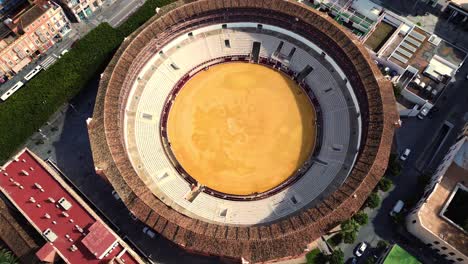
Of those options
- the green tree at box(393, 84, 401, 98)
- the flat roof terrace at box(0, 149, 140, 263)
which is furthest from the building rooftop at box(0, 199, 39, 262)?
the green tree at box(393, 84, 401, 98)

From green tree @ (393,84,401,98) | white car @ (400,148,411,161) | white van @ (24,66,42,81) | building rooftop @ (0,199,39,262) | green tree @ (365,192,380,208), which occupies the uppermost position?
green tree @ (393,84,401,98)

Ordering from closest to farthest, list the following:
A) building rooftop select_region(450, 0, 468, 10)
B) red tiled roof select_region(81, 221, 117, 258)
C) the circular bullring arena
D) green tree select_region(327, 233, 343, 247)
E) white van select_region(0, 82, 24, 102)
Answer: red tiled roof select_region(81, 221, 117, 258) < the circular bullring arena < green tree select_region(327, 233, 343, 247) < white van select_region(0, 82, 24, 102) < building rooftop select_region(450, 0, 468, 10)

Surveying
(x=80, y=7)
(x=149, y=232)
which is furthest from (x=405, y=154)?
(x=80, y=7)

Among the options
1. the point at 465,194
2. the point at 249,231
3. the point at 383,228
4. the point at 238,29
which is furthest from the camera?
the point at 238,29

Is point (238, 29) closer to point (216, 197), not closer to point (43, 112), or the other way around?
point (216, 197)

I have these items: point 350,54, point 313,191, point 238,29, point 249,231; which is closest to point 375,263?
point 313,191

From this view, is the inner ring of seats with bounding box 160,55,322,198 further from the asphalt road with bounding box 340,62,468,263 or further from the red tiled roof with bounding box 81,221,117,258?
the red tiled roof with bounding box 81,221,117,258

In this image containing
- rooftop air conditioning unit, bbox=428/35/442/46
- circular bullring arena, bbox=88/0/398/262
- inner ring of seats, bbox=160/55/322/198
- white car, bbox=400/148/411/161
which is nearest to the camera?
circular bullring arena, bbox=88/0/398/262

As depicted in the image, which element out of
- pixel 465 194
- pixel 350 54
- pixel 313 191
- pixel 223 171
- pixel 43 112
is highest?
pixel 350 54

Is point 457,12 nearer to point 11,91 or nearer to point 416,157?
point 416,157
